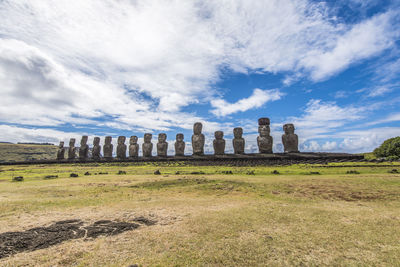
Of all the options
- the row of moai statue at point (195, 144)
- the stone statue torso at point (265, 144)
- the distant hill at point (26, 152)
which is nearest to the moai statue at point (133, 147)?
the row of moai statue at point (195, 144)

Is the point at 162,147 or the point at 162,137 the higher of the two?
the point at 162,137

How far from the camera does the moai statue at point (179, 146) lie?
30686 millimetres

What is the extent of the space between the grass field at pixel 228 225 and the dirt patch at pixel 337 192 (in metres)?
0.03

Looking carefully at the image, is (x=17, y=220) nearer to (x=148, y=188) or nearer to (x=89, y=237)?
(x=89, y=237)

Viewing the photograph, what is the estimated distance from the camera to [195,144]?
29500mm

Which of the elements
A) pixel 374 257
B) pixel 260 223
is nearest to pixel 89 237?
pixel 260 223

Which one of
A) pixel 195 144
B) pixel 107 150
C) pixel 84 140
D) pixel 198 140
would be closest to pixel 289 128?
pixel 198 140

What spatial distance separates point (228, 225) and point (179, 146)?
1071 inches

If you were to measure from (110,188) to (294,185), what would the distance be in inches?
272

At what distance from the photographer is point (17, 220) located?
4430mm

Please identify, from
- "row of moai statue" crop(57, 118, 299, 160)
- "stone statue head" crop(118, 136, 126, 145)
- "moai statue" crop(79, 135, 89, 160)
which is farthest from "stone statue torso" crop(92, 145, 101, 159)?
"stone statue head" crop(118, 136, 126, 145)

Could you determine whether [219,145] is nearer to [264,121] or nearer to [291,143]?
[264,121]

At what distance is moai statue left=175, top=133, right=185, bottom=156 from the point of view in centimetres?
3069

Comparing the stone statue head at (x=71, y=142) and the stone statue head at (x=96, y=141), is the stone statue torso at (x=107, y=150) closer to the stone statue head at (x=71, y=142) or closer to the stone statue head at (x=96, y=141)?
the stone statue head at (x=96, y=141)
